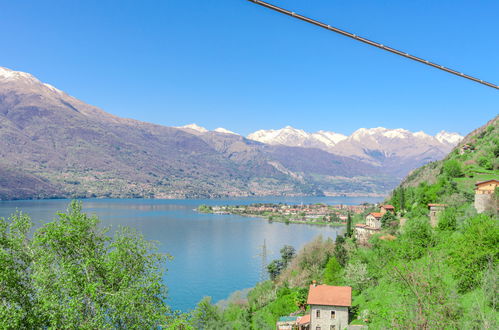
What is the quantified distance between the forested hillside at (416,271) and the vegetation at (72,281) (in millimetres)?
2385

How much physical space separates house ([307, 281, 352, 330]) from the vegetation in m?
11.5

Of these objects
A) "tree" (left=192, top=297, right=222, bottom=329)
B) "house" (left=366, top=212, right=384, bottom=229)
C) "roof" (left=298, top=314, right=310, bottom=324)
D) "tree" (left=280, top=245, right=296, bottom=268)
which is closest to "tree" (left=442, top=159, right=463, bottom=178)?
"house" (left=366, top=212, right=384, bottom=229)

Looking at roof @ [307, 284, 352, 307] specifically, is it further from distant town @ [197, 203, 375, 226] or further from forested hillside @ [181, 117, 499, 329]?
distant town @ [197, 203, 375, 226]

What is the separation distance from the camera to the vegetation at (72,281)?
6.82m

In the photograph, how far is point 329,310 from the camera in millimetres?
17922

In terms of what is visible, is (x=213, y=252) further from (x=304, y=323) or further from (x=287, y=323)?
(x=304, y=323)

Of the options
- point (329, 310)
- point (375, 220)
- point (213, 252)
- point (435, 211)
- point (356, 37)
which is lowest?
point (213, 252)

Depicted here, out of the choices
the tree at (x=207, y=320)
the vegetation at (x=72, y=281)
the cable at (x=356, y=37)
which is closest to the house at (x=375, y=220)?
the tree at (x=207, y=320)

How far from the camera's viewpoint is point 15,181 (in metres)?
152

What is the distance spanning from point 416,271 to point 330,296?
32.7 ft

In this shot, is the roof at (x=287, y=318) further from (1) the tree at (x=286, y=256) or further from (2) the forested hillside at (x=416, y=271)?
(1) the tree at (x=286, y=256)

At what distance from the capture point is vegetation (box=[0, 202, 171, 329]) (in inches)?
269

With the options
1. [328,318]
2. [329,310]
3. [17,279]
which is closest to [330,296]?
[329,310]

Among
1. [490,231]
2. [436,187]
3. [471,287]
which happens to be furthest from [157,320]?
[436,187]
